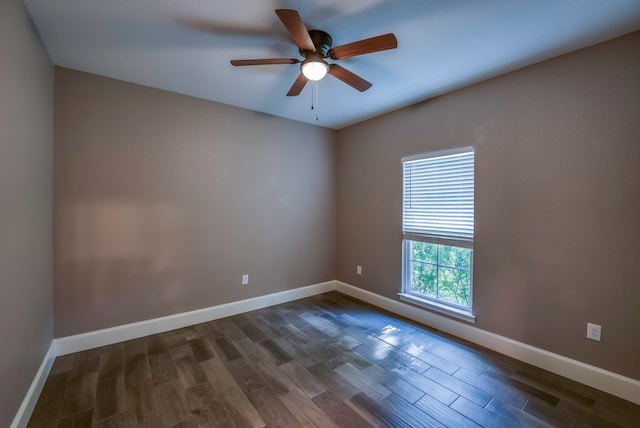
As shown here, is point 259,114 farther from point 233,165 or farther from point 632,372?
point 632,372

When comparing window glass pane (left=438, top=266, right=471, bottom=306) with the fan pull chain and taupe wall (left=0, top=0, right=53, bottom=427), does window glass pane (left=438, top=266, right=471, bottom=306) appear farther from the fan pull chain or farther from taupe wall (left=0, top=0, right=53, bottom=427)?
taupe wall (left=0, top=0, right=53, bottom=427)

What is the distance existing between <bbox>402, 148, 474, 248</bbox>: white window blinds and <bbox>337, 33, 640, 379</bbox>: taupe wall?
110 millimetres

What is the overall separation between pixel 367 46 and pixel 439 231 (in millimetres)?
2062

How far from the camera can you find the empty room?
174 centimetres

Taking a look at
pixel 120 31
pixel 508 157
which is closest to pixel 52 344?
pixel 120 31

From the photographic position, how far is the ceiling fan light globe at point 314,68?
1921mm

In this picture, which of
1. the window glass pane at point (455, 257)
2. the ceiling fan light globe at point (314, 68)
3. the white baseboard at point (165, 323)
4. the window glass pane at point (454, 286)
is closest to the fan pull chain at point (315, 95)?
the ceiling fan light globe at point (314, 68)

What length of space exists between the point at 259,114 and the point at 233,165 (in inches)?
30.5

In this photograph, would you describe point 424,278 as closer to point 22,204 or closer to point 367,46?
point 367,46

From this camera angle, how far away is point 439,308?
2947 mm

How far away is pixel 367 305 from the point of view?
146 inches

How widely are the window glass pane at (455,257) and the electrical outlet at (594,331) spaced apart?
94 cm

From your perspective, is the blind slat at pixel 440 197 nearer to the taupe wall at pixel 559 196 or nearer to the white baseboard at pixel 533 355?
the taupe wall at pixel 559 196

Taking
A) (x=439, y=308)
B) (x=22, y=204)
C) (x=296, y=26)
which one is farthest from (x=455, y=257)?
(x=22, y=204)
